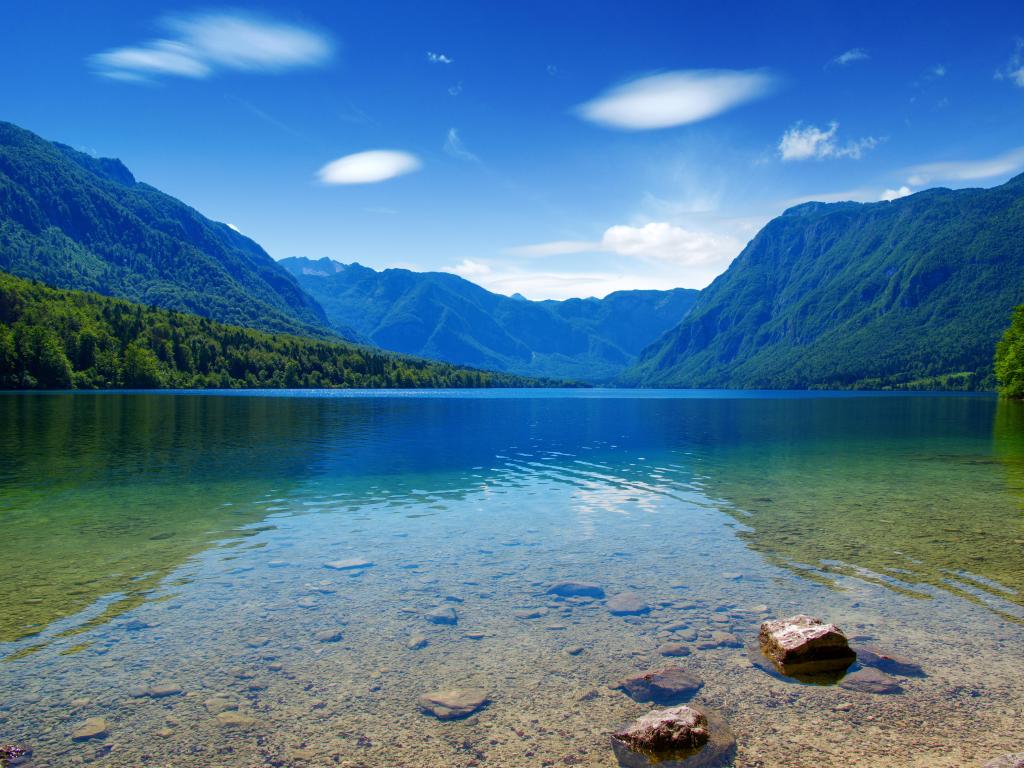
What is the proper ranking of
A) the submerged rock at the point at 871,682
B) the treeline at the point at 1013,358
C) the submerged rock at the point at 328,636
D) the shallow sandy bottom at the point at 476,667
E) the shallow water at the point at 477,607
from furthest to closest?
the treeline at the point at 1013,358 → the submerged rock at the point at 328,636 → the submerged rock at the point at 871,682 → the shallow water at the point at 477,607 → the shallow sandy bottom at the point at 476,667

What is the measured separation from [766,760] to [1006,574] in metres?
15.6

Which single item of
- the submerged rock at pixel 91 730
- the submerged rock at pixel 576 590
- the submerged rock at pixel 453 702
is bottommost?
the submerged rock at pixel 576 590

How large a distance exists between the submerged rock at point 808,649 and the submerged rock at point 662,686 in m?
2.12

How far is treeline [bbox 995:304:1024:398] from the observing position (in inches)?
5413

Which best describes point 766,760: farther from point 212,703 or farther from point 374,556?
point 374,556

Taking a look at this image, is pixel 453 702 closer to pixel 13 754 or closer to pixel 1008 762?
pixel 13 754

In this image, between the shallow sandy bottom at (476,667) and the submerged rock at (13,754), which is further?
the shallow sandy bottom at (476,667)

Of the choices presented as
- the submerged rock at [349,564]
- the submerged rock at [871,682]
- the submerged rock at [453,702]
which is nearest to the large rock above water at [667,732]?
the submerged rock at [453,702]

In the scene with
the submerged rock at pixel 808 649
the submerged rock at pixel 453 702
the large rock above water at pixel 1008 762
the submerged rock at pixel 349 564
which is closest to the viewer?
the large rock above water at pixel 1008 762

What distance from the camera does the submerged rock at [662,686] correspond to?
11.9 metres

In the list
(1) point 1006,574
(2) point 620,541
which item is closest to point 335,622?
(2) point 620,541

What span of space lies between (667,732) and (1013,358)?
173 m

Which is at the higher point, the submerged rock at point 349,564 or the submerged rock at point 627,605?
the submerged rock at point 627,605

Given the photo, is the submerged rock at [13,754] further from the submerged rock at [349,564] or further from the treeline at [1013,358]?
the treeline at [1013,358]
